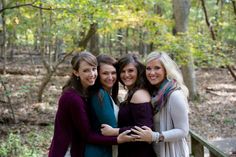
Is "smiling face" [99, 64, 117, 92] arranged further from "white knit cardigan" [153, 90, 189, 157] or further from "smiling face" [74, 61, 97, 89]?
"white knit cardigan" [153, 90, 189, 157]

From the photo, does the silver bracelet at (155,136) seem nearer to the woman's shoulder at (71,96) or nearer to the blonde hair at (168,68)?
the blonde hair at (168,68)

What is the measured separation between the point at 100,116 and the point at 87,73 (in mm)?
378

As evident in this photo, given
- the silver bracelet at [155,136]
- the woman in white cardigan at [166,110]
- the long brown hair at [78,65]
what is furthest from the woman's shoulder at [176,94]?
the long brown hair at [78,65]

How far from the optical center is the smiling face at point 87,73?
2861 millimetres

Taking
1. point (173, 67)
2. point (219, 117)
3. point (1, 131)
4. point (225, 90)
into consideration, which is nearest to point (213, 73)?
point (225, 90)

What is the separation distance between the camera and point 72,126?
287 cm


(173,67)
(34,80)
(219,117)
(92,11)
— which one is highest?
(92,11)

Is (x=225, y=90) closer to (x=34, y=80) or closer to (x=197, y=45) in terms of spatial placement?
(x=197, y=45)

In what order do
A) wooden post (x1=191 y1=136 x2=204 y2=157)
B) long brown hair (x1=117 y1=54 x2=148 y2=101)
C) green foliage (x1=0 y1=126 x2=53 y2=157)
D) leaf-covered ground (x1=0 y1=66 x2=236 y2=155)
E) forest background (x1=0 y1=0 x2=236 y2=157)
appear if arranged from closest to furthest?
long brown hair (x1=117 y1=54 x2=148 y2=101) < wooden post (x1=191 y1=136 x2=204 y2=157) < green foliage (x1=0 y1=126 x2=53 y2=157) < forest background (x1=0 y1=0 x2=236 y2=157) < leaf-covered ground (x1=0 y1=66 x2=236 y2=155)

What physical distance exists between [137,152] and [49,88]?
41.6ft

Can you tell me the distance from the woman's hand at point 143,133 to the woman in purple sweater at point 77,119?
0.24ft

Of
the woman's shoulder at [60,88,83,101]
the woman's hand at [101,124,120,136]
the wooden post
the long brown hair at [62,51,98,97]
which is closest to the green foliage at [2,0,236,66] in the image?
the wooden post

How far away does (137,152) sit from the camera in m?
2.81

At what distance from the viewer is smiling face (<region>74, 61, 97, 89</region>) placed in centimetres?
286
